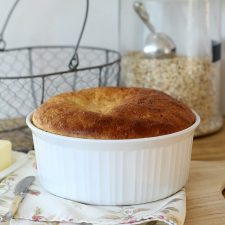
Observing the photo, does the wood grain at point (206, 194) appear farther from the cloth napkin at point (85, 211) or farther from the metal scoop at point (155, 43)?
the metal scoop at point (155, 43)

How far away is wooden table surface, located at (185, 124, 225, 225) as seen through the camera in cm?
54

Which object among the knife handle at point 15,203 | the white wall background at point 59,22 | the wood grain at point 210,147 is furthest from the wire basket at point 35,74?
the knife handle at point 15,203

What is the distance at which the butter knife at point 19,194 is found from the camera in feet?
1.73

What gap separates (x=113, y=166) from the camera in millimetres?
531

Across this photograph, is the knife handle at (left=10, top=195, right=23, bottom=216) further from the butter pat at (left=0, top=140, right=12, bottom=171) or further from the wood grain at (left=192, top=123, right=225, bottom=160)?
the wood grain at (left=192, top=123, right=225, bottom=160)

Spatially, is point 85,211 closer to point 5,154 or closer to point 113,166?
point 113,166

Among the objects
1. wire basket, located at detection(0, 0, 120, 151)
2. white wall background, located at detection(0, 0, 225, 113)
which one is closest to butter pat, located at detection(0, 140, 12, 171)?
wire basket, located at detection(0, 0, 120, 151)

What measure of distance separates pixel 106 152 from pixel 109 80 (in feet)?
1.44

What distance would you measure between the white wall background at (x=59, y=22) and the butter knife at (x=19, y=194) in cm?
41

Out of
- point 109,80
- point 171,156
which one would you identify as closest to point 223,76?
point 109,80

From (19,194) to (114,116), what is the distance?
16 centimetres

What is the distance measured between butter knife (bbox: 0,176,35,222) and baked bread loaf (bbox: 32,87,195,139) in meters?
0.09

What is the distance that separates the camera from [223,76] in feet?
3.37

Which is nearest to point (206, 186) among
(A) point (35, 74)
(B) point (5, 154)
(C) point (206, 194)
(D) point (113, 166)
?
(C) point (206, 194)
